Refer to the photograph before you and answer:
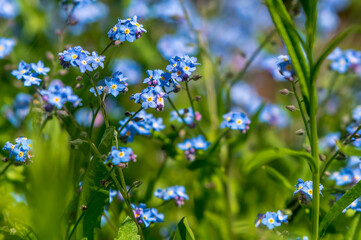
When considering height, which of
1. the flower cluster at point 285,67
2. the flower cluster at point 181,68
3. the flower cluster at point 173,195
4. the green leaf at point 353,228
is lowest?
the green leaf at point 353,228

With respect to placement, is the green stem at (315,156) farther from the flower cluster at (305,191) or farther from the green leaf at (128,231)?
the green leaf at (128,231)

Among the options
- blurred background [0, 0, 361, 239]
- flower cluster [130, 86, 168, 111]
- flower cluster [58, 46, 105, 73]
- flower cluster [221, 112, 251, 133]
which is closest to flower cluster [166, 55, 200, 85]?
flower cluster [130, 86, 168, 111]

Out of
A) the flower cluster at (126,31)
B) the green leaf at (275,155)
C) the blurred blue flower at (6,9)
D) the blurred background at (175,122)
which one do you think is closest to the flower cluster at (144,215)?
the blurred background at (175,122)

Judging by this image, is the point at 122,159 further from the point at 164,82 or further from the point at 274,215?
the point at 274,215

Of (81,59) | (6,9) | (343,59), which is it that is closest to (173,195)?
A: (81,59)

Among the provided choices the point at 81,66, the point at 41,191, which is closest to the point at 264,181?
the point at 81,66

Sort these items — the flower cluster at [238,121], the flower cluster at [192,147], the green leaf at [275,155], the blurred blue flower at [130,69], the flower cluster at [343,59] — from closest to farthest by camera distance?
1. the green leaf at [275,155]
2. the flower cluster at [238,121]
3. the flower cluster at [192,147]
4. the flower cluster at [343,59]
5. the blurred blue flower at [130,69]

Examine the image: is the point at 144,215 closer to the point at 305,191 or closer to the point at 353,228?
the point at 305,191
